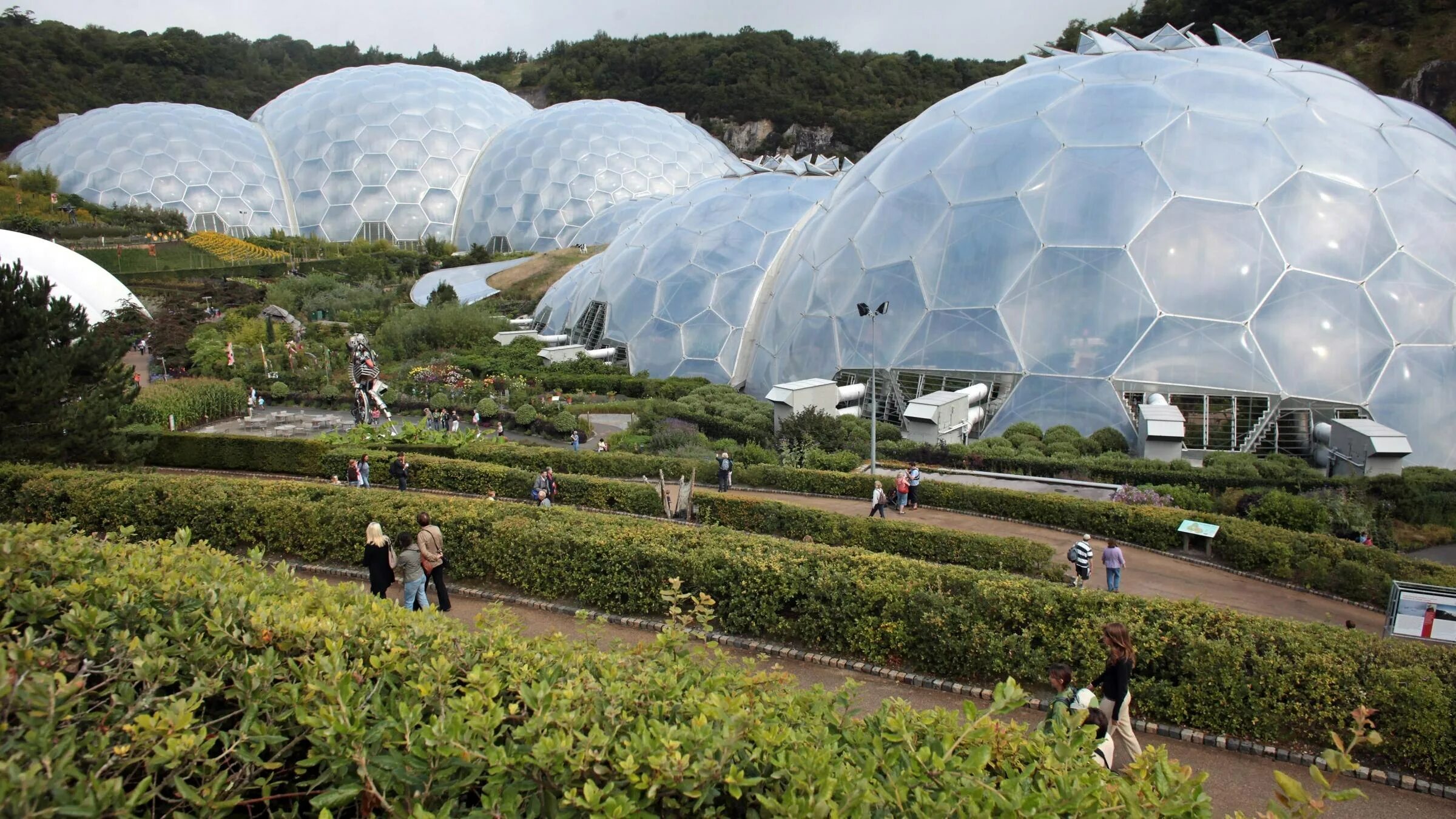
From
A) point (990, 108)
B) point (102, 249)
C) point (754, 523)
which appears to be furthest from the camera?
point (102, 249)

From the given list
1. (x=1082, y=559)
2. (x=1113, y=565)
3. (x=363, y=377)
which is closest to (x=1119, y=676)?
(x=1082, y=559)

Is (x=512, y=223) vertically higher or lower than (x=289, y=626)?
higher

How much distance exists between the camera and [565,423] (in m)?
23.8

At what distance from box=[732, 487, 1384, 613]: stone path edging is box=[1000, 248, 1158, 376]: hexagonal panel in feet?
20.7

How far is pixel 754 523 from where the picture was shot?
45.6 feet

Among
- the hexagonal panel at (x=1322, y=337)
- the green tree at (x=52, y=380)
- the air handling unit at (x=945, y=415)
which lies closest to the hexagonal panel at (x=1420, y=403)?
the hexagonal panel at (x=1322, y=337)

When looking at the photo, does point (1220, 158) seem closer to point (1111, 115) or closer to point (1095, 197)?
point (1111, 115)

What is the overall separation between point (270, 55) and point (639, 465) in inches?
4548

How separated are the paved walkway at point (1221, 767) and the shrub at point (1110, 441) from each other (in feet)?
42.1

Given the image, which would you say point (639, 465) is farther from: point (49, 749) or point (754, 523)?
point (49, 749)

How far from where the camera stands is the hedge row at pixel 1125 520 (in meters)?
12.2

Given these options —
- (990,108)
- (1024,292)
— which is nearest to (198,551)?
(1024,292)

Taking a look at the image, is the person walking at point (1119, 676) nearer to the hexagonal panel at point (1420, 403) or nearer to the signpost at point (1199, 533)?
the signpost at point (1199, 533)

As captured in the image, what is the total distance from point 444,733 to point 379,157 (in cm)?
5834
